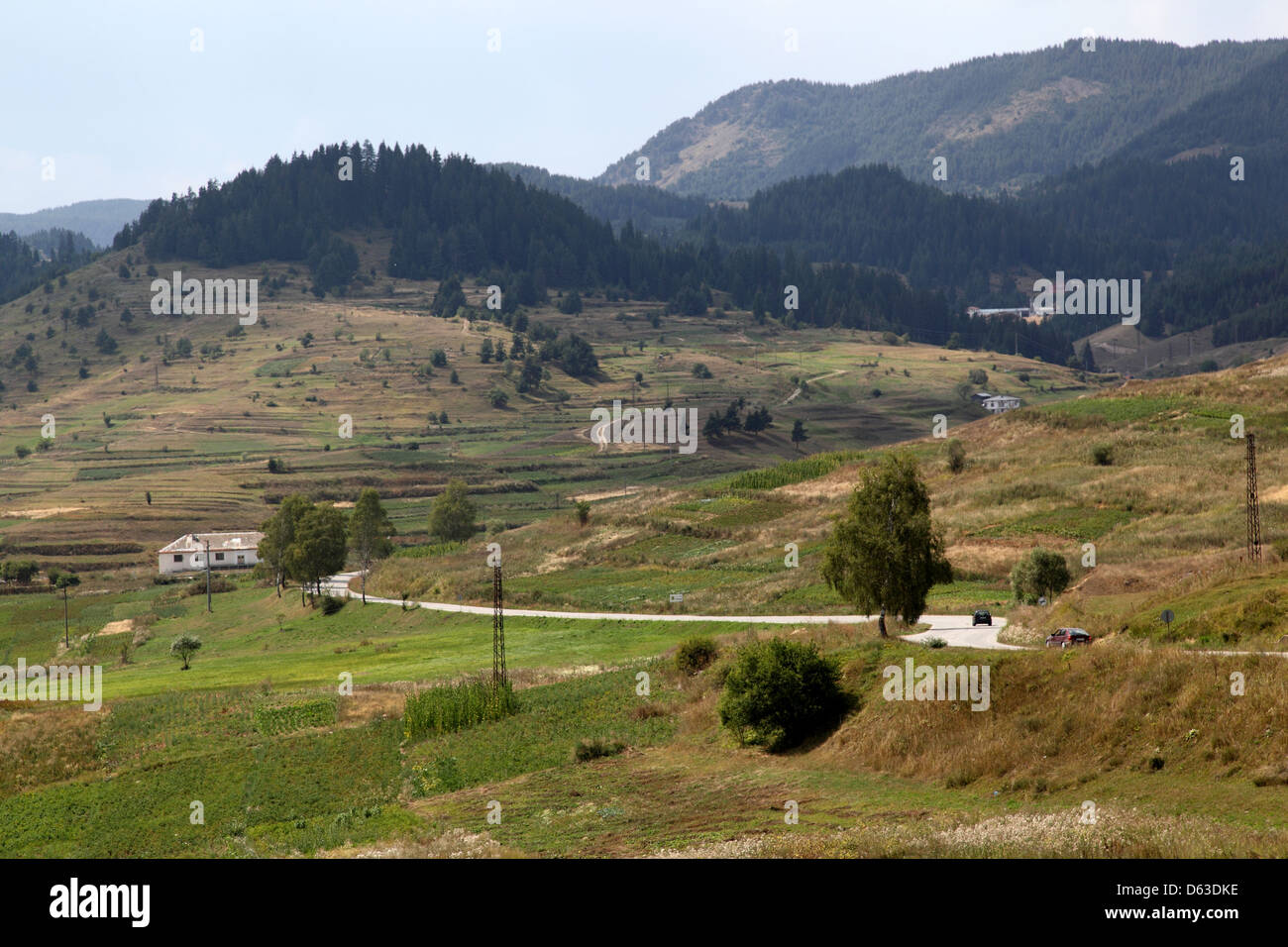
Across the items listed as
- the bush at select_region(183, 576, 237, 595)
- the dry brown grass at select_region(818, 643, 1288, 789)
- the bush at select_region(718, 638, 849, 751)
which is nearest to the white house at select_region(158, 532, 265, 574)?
the bush at select_region(183, 576, 237, 595)

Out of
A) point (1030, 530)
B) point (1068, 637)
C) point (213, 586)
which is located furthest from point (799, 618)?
point (213, 586)

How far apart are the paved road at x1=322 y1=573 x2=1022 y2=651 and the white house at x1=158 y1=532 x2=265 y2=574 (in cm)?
3865

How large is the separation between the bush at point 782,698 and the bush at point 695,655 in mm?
11604

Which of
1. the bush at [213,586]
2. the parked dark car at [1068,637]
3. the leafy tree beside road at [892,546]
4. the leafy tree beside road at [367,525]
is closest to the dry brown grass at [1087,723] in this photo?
the parked dark car at [1068,637]

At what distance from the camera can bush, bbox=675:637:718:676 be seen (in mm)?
49938

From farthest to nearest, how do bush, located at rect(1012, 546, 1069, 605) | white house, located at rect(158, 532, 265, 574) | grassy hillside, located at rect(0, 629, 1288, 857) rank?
white house, located at rect(158, 532, 265, 574) < bush, located at rect(1012, 546, 1069, 605) < grassy hillside, located at rect(0, 629, 1288, 857)

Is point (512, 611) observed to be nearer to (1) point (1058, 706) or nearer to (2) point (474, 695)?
(2) point (474, 695)

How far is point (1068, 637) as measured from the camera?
42.2 m

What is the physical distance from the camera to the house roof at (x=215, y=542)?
14100 centimetres

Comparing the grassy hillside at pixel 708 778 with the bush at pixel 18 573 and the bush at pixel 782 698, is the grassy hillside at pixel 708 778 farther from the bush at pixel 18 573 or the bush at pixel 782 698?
the bush at pixel 18 573

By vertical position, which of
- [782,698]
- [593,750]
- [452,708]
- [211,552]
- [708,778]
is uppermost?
[782,698]

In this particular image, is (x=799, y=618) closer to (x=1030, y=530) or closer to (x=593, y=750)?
(x=1030, y=530)

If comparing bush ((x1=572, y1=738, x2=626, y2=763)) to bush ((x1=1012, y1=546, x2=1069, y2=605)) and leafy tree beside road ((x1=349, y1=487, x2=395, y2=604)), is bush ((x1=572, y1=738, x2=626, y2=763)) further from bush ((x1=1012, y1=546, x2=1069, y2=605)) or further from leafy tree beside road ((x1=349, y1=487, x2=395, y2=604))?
leafy tree beside road ((x1=349, y1=487, x2=395, y2=604))

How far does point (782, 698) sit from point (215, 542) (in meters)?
124
